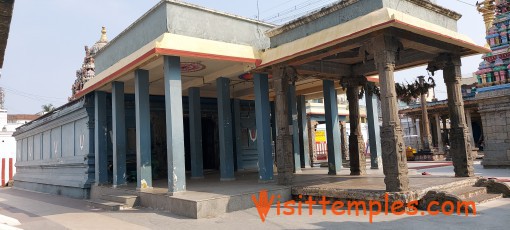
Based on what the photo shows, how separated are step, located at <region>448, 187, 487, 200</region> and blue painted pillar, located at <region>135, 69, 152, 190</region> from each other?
7533mm

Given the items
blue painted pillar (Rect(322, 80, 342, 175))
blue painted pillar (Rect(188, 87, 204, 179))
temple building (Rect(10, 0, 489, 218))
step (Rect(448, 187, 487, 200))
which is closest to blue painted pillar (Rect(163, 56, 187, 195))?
temple building (Rect(10, 0, 489, 218))

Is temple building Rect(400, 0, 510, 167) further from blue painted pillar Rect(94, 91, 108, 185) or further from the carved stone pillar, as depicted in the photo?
blue painted pillar Rect(94, 91, 108, 185)

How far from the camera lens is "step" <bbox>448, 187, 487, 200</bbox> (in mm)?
7745

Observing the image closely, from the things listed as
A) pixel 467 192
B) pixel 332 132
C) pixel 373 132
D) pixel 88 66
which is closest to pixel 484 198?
pixel 467 192

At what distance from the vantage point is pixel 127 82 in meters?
12.4

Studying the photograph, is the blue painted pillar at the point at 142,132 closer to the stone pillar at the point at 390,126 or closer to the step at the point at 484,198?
the stone pillar at the point at 390,126

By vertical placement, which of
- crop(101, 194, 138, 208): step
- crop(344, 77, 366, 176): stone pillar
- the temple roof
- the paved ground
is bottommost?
the paved ground

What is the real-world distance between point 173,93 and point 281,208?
12.3ft

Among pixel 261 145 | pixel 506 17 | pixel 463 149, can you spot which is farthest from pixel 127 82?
pixel 506 17

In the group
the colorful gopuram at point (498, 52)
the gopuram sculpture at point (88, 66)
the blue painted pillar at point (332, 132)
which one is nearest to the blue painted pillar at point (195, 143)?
the blue painted pillar at point (332, 132)

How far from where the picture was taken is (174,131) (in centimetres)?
882

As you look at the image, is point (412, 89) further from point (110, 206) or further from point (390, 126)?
point (110, 206)

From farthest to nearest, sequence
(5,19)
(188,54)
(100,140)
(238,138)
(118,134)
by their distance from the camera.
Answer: (238,138), (100,140), (118,134), (188,54), (5,19)

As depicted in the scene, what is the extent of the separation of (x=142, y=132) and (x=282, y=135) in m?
3.84
